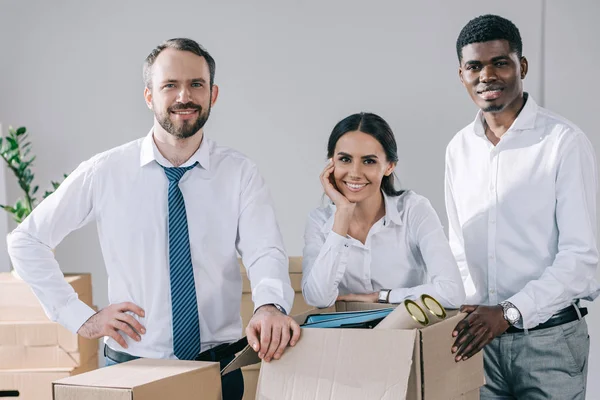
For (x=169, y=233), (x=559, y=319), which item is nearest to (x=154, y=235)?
(x=169, y=233)

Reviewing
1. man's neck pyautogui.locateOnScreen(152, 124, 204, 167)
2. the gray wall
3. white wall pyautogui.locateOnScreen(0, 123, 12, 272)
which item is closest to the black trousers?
man's neck pyautogui.locateOnScreen(152, 124, 204, 167)

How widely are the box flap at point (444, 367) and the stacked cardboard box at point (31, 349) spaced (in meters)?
→ 1.99

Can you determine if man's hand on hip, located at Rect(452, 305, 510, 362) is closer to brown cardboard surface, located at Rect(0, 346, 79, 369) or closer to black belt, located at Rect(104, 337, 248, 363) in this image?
black belt, located at Rect(104, 337, 248, 363)

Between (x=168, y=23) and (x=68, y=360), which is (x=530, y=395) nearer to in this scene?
(x=68, y=360)

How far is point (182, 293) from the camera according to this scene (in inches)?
73.5

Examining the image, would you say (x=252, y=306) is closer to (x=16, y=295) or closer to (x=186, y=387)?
(x=186, y=387)

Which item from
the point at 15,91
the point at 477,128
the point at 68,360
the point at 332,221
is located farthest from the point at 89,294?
the point at 477,128

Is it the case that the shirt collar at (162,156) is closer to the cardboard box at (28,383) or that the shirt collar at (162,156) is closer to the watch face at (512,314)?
the watch face at (512,314)

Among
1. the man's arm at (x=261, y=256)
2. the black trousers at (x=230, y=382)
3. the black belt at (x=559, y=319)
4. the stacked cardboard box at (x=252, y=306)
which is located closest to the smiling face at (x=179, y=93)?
the man's arm at (x=261, y=256)

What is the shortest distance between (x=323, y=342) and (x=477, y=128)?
39.2 inches

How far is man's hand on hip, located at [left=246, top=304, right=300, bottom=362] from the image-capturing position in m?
1.49

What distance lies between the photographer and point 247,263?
1921 mm

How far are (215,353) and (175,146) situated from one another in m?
0.56

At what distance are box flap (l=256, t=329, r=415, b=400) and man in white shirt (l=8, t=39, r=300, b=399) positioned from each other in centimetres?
34
